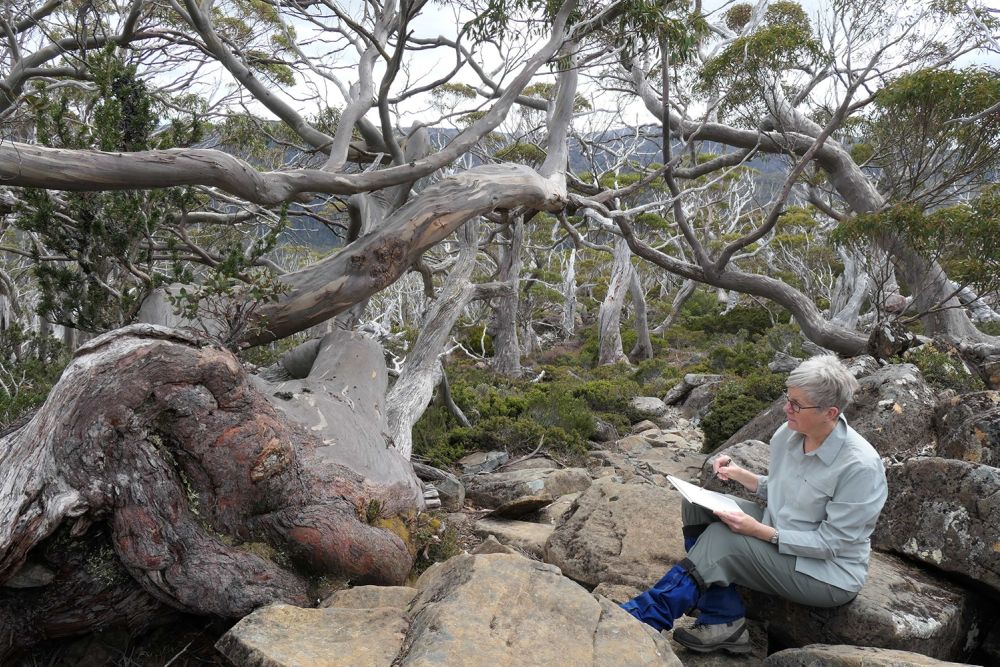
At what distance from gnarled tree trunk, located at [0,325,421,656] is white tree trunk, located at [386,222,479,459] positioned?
2491 mm

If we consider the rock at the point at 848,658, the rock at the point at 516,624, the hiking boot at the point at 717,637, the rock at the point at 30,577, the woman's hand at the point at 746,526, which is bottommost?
the rock at the point at 30,577

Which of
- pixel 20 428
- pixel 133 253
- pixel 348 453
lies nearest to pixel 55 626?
pixel 20 428

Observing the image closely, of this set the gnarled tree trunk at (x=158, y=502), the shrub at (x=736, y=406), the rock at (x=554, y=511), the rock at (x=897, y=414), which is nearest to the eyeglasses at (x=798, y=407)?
the gnarled tree trunk at (x=158, y=502)

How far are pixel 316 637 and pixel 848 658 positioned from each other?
5.75 ft

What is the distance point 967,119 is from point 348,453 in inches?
345

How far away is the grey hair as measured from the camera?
2.65 metres

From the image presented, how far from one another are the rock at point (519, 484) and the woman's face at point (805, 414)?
304 centimetres

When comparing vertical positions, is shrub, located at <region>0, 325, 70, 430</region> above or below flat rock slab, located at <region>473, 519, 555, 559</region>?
below

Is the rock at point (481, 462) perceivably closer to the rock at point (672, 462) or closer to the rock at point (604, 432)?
the rock at point (672, 462)

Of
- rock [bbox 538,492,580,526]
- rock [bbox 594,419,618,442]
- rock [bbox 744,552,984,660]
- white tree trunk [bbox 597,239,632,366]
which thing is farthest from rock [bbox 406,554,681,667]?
white tree trunk [bbox 597,239,632,366]

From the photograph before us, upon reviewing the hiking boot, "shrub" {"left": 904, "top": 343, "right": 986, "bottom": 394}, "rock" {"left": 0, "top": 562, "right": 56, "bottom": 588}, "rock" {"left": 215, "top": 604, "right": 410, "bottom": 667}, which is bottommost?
"rock" {"left": 0, "top": 562, "right": 56, "bottom": 588}

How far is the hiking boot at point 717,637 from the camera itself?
8.77ft

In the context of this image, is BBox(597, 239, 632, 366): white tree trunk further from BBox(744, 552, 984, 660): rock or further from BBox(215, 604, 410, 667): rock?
BBox(215, 604, 410, 667): rock

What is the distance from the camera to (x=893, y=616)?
103 inches
